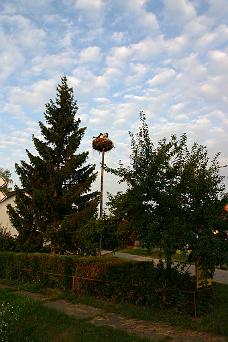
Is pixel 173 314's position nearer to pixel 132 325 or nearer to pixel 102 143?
pixel 132 325

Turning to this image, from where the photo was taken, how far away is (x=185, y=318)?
11078mm

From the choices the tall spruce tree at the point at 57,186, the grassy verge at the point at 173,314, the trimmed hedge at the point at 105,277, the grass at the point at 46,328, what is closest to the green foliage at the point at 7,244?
the tall spruce tree at the point at 57,186

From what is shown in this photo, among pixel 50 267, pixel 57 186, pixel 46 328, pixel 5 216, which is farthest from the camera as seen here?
pixel 5 216

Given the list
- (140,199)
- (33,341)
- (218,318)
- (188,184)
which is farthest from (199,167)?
(33,341)

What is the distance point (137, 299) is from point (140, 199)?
3426 mm

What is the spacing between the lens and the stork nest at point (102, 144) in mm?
25672

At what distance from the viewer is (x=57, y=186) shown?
23406mm

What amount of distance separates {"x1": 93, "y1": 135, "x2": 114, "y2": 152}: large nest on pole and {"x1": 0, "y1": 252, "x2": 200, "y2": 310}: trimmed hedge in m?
9.69

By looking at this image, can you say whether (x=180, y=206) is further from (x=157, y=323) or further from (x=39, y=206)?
(x=39, y=206)

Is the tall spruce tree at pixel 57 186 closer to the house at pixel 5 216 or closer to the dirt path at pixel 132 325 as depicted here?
the dirt path at pixel 132 325

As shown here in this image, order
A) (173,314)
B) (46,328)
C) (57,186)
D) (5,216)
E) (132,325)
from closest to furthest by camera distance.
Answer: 1. (46,328)
2. (132,325)
3. (173,314)
4. (57,186)
5. (5,216)

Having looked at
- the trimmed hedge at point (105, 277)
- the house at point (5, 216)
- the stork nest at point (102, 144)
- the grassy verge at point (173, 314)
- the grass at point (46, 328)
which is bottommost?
the grass at point (46, 328)

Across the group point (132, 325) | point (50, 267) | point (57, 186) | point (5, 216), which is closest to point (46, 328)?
point (132, 325)

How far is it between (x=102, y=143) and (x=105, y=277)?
12.9 metres
